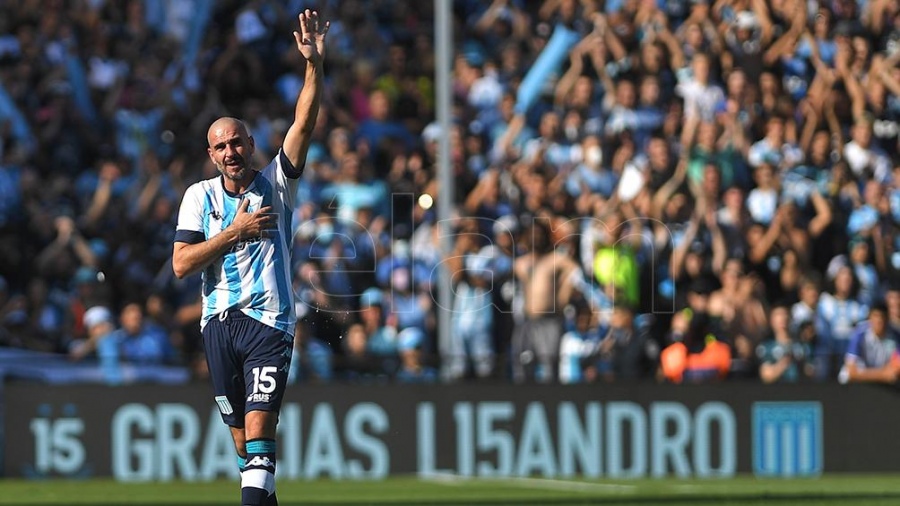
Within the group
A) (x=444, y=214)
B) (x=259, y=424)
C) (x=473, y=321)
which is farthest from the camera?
(x=473, y=321)

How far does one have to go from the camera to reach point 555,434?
18984 mm

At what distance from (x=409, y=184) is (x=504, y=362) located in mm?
2787

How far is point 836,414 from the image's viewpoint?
18984 millimetres

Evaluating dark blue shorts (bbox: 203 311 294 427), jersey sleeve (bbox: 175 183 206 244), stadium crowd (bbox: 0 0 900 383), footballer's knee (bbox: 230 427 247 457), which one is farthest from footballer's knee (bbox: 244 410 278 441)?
stadium crowd (bbox: 0 0 900 383)

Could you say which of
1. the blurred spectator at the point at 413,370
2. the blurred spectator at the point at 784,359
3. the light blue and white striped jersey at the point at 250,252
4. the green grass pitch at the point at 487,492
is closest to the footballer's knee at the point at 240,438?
the light blue and white striped jersey at the point at 250,252

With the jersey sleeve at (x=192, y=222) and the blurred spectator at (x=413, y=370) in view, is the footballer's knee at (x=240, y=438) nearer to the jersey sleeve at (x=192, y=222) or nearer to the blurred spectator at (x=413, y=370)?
the jersey sleeve at (x=192, y=222)

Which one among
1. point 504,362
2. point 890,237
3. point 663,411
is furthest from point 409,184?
point 890,237

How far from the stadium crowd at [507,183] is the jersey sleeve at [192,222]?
28.6ft

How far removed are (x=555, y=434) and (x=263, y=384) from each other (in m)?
9.70

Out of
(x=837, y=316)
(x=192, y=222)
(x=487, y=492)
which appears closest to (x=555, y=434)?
(x=487, y=492)

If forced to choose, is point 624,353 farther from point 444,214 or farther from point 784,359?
point 444,214

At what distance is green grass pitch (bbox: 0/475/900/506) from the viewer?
51.1 ft

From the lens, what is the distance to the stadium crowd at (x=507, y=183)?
18.9m

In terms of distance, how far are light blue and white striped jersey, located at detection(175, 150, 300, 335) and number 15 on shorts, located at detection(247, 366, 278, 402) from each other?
10.8 inches
